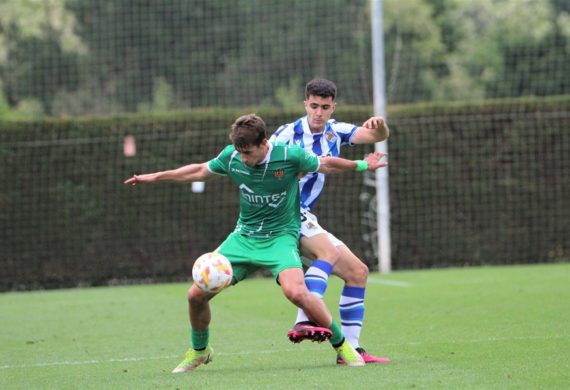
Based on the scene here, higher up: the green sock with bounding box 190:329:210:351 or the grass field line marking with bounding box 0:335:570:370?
the green sock with bounding box 190:329:210:351

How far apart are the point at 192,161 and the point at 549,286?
754 cm

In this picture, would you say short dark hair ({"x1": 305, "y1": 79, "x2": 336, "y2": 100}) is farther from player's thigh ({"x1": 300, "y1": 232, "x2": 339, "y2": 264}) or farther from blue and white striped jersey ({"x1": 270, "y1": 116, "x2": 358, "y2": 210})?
player's thigh ({"x1": 300, "y1": 232, "x2": 339, "y2": 264})

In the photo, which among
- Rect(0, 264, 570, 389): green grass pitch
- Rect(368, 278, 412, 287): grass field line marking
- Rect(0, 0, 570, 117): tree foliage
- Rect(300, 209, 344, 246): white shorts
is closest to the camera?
Rect(0, 264, 570, 389): green grass pitch

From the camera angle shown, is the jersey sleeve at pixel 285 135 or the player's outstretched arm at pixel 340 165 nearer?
the player's outstretched arm at pixel 340 165

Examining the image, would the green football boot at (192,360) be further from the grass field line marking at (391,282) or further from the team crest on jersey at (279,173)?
the grass field line marking at (391,282)

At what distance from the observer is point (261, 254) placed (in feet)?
24.4

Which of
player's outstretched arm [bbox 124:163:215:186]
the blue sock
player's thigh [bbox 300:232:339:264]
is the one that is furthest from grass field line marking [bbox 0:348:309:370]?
player's outstretched arm [bbox 124:163:215:186]

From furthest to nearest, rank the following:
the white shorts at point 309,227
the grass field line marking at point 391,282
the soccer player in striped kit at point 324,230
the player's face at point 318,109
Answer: the grass field line marking at point 391,282 → the player's face at point 318,109 → the white shorts at point 309,227 → the soccer player in striped kit at point 324,230

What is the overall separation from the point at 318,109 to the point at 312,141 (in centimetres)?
28

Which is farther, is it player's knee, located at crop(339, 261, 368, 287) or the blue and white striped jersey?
the blue and white striped jersey

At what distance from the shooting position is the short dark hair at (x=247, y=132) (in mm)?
7125

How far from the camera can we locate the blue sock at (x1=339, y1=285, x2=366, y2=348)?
26.3ft

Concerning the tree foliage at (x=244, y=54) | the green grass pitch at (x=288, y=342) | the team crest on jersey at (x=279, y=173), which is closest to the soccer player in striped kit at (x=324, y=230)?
the green grass pitch at (x=288, y=342)

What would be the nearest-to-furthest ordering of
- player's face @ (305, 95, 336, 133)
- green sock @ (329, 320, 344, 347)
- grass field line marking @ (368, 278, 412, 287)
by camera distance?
green sock @ (329, 320, 344, 347) < player's face @ (305, 95, 336, 133) < grass field line marking @ (368, 278, 412, 287)
